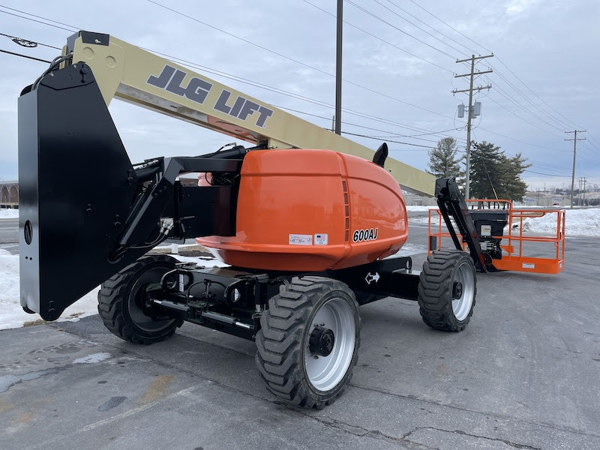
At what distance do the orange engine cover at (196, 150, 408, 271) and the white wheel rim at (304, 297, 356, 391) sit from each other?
1.70 ft

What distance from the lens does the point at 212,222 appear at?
14.3 ft

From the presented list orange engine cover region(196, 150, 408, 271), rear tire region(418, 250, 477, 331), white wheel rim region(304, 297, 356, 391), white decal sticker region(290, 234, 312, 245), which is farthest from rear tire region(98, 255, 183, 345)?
rear tire region(418, 250, 477, 331)

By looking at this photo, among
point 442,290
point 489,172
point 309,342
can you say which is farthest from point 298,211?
point 489,172

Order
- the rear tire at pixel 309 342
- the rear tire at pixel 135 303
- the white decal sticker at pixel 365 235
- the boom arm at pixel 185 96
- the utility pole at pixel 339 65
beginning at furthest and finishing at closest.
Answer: the utility pole at pixel 339 65 < the rear tire at pixel 135 303 < the white decal sticker at pixel 365 235 < the boom arm at pixel 185 96 < the rear tire at pixel 309 342

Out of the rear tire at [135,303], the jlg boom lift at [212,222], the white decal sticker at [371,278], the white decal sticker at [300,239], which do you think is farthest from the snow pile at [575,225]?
the rear tire at [135,303]

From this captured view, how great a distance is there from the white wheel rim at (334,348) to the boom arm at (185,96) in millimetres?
2186

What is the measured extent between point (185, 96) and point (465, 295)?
14.7ft

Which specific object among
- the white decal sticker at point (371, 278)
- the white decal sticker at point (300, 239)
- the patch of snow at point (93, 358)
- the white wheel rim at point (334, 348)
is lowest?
the patch of snow at point (93, 358)

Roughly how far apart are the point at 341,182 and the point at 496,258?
752cm

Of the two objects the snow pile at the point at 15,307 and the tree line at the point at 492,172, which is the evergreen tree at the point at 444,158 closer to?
the tree line at the point at 492,172

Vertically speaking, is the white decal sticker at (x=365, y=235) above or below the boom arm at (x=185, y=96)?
below

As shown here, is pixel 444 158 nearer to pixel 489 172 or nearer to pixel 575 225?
pixel 489 172

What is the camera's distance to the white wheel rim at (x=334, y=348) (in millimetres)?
3895

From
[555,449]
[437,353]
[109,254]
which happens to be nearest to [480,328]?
[437,353]
